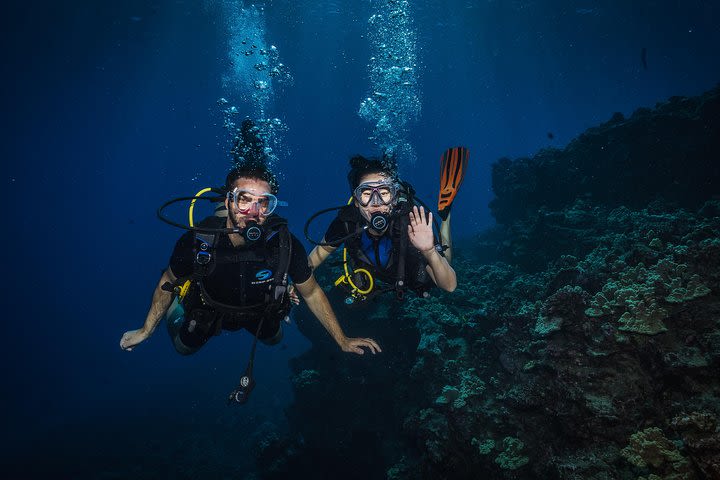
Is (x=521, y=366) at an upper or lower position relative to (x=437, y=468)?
upper

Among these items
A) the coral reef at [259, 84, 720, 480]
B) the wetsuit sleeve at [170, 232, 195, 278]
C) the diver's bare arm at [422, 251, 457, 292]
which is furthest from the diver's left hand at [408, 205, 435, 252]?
the coral reef at [259, 84, 720, 480]

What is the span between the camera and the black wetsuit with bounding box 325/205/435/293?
473 centimetres

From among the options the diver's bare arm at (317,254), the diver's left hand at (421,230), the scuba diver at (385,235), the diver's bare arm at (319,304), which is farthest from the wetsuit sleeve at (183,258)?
the diver's left hand at (421,230)

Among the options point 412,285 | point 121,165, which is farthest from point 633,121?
point 121,165

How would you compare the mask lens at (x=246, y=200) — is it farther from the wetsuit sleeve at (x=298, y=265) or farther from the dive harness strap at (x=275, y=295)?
the wetsuit sleeve at (x=298, y=265)

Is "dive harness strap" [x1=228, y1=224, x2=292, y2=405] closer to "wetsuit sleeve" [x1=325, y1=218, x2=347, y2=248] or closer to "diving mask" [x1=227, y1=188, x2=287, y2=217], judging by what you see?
"diving mask" [x1=227, y1=188, x2=287, y2=217]

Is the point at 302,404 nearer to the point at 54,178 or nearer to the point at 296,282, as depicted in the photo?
the point at 296,282

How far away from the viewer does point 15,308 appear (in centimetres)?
11906

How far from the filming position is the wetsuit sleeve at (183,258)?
403 centimetres

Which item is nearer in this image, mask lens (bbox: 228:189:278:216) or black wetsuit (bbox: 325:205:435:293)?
mask lens (bbox: 228:189:278:216)

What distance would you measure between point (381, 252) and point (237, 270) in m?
2.17

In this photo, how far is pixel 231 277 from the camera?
4.16 metres

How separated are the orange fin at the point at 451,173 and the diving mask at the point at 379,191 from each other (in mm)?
747

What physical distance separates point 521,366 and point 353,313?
5646mm
